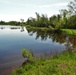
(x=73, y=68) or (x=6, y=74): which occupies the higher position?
(x=73, y=68)

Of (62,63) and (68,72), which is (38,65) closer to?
(62,63)

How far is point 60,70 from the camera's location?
14.8 meters

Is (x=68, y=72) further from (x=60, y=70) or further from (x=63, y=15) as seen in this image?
(x=63, y=15)

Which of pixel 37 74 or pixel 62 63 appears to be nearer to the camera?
pixel 37 74

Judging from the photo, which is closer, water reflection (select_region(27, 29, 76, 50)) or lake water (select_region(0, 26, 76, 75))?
lake water (select_region(0, 26, 76, 75))

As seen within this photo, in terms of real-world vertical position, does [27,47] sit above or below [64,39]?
below

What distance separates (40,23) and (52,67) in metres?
117

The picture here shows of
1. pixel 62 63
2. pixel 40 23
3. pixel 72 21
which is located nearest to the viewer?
pixel 62 63

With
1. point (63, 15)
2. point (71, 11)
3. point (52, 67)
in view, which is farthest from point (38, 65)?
point (63, 15)

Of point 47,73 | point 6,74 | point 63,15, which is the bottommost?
point 6,74

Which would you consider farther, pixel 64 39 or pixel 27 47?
pixel 64 39

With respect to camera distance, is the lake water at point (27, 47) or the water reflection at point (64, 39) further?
the water reflection at point (64, 39)

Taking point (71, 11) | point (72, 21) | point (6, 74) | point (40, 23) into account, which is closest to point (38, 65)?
point (6, 74)

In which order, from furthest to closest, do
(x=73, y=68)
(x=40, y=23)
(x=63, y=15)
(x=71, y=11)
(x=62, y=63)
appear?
1. (x=40, y=23)
2. (x=63, y=15)
3. (x=71, y=11)
4. (x=62, y=63)
5. (x=73, y=68)
